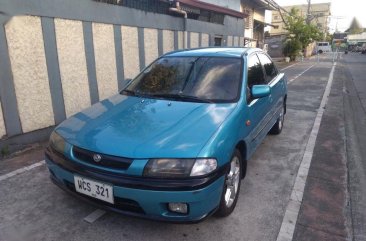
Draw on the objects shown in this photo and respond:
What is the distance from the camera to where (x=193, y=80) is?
3.67 meters

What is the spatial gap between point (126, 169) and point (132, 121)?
2.13 feet

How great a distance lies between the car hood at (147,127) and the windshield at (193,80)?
187 millimetres

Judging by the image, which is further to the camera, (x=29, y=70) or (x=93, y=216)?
(x=29, y=70)

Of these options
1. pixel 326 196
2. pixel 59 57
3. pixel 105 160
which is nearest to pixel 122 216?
pixel 105 160

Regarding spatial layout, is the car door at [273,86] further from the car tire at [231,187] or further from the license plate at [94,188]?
the license plate at [94,188]

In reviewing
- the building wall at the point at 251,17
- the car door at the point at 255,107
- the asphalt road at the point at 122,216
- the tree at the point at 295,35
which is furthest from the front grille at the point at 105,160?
the tree at the point at 295,35

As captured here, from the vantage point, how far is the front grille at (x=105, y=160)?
2.49m

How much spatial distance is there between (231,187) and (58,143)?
68.5 inches

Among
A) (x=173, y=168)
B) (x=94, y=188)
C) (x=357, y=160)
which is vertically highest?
(x=173, y=168)

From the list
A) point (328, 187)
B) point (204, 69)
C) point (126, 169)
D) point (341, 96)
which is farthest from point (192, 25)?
point (126, 169)

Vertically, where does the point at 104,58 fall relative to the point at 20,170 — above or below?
above

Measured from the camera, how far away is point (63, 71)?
18.6ft

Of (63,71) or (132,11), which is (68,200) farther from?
(132,11)

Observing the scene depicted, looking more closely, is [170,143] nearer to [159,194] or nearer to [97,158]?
[159,194]
